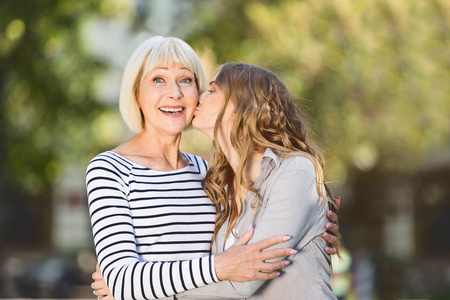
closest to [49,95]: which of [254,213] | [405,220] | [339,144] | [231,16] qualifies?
[231,16]

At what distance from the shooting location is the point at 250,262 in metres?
2.33

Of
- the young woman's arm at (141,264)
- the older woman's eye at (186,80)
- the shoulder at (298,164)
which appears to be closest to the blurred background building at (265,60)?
the older woman's eye at (186,80)

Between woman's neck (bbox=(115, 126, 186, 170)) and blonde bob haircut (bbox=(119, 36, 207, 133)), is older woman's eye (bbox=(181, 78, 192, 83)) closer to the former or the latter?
blonde bob haircut (bbox=(119, 36, 207, 133))

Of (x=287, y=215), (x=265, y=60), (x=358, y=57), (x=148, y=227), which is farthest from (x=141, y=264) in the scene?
(x=358, y=57)

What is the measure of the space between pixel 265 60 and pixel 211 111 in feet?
15.6

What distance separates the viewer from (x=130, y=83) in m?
2.88

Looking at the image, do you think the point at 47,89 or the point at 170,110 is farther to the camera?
the point at 47,89

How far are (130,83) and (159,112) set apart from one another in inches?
7.3

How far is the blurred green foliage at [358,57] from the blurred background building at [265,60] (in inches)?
0.7

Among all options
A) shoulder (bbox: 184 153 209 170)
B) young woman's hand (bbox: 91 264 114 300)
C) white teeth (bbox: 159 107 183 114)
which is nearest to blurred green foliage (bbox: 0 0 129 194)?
shoulder (bbox: 184 153 209 170)

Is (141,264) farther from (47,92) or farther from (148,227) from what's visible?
(47,92)

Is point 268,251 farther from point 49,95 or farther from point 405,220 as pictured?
point 405,220

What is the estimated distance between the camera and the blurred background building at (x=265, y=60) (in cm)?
827

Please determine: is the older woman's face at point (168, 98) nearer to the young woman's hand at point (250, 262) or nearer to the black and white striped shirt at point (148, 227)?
the black and white striped shirt at point (148, 227)
